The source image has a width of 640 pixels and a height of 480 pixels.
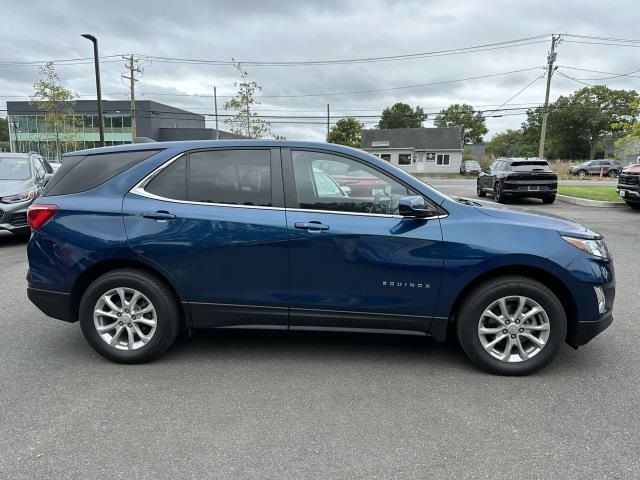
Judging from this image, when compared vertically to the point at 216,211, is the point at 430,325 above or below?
below

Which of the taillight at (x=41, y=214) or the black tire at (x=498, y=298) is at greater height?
the taillight at (x=41, y=214)

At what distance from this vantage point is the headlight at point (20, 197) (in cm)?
865

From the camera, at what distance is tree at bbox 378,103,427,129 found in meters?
91.4

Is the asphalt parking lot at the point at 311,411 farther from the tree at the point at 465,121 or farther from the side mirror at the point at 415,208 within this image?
the tree at the point at 465,121

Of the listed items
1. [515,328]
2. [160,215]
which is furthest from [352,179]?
[515,328]

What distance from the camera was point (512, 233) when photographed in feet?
11.4

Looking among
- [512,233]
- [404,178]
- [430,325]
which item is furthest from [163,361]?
[512,233]

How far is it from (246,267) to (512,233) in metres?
1.98

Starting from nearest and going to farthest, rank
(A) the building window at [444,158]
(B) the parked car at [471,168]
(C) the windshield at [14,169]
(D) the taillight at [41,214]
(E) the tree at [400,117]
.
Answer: (D) the taillight at [41,214] < (C) the windshield at [14,169] < (B) the parked car at [471,168] < (A) the building window at [444,158] < (E) the tree at [400,117]

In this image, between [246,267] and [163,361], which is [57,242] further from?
[246,267]

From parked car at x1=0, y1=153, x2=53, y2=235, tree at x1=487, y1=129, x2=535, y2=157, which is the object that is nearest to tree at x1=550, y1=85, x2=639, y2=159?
tree at x1=487, y1=129, x2=535, y2=157

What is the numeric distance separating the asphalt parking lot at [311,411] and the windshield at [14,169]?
253 inches

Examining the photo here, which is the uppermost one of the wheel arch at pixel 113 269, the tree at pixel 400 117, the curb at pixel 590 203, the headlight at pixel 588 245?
the tree at pixel 400 117

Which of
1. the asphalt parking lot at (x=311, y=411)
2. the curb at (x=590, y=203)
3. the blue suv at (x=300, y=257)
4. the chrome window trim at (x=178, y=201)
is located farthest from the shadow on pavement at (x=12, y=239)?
the curb at (x=590, y=203)
